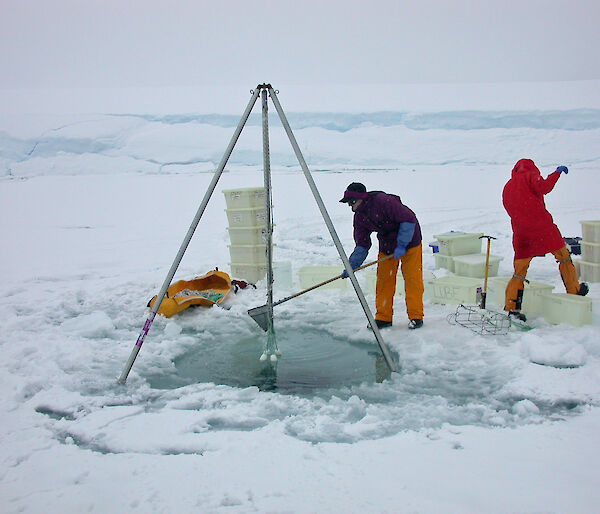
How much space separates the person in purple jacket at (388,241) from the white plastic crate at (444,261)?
4.84ft

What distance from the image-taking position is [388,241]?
404 centimetres

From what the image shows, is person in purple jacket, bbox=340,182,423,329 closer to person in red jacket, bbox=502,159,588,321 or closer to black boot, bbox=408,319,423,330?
black boot, bbox=408,319,423,330

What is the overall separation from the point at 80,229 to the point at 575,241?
26.5ft

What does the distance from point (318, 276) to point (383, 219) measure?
59.3 inches

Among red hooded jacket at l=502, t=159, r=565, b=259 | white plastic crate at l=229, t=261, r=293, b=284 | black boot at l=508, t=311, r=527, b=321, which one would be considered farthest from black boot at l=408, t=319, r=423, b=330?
white plastic crate at l=229, t=261, r=293, b=284

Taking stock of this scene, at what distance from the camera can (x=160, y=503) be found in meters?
1.94

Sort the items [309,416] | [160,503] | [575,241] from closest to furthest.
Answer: [160,503] → [309,416] → [575,241]

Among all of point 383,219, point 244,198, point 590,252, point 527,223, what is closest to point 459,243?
point 590,252

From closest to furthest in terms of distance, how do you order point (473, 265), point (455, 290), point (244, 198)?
1. point (455, 290)
2. point (473, 265)
3. point (244, 198)

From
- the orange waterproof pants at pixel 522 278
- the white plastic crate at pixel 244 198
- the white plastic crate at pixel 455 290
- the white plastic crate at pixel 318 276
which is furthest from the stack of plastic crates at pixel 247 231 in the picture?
the orange waterproof pants at pixel 522 278

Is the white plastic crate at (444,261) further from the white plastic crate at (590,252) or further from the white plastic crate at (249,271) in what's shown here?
the white plastic crate at (249,271)

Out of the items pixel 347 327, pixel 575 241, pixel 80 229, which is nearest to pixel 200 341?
pixel 347 327

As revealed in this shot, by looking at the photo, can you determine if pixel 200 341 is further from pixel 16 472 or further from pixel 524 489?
pixel 524 489

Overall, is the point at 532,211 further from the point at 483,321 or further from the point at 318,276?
the point at 318,276
